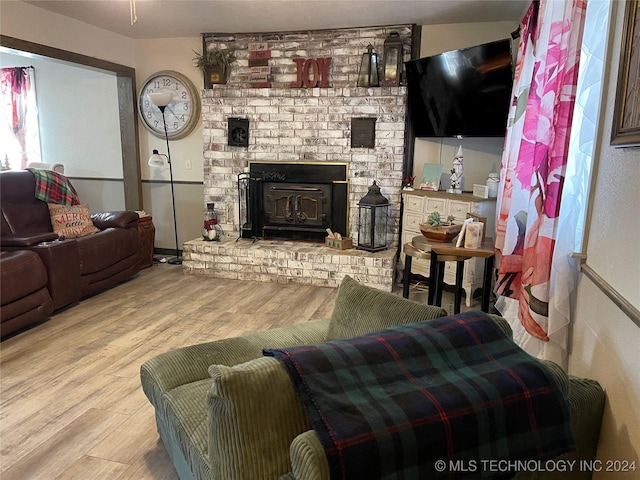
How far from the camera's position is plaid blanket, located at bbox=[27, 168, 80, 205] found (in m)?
3.98

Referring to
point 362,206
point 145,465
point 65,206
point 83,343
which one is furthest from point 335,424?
point 65,206

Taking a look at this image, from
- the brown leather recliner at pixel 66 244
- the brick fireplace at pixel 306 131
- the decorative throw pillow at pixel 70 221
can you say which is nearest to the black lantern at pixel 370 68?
the brick fireplace at pixel 306 131

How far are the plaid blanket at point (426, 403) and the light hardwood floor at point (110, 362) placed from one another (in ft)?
4.04

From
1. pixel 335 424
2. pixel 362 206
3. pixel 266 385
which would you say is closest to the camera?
pixel 335 424

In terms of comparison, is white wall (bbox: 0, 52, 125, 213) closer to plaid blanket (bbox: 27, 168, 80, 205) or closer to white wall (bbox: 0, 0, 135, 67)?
white wall (bbox: 0, 0, 135, 67)

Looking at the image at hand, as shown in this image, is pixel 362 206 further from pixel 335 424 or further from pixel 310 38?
pixel 335 424

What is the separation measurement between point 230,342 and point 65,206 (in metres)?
2.91

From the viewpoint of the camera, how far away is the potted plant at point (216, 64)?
4.74 m

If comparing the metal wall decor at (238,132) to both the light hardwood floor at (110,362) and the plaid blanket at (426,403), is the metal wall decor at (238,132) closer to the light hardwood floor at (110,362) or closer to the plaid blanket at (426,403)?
the light hardwood floor at (110,362)

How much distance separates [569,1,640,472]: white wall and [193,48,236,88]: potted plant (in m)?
3.92

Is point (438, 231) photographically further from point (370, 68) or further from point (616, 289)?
point (370, 68)

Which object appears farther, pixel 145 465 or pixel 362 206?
pixel 362 206

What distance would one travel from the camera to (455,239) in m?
2.79

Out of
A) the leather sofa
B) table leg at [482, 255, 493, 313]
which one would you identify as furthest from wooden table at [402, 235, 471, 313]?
the leather sofa
